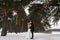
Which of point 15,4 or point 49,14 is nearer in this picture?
point 15,4

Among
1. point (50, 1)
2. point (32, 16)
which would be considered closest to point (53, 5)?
point (50, 1)

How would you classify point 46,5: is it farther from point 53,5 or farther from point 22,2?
point 22,2

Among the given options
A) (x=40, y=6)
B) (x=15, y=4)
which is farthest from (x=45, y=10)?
(x=15, y=4)

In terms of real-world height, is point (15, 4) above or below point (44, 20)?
above

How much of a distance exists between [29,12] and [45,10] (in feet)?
5.60

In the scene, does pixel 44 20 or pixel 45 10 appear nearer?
pixel 45 10

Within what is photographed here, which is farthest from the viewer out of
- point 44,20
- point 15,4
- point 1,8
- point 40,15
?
point 44,20

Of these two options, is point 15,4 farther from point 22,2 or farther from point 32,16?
point 32,16

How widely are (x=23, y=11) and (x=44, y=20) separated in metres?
3.52

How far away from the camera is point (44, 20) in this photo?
70.0 ft

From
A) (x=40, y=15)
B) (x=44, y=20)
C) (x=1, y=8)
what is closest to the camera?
(x=1, y=8)

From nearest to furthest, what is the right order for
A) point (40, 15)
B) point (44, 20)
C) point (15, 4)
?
point (15, 4), point (40, 15), point (44, 20)

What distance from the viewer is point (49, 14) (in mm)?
19781

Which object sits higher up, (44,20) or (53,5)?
(53,5)
